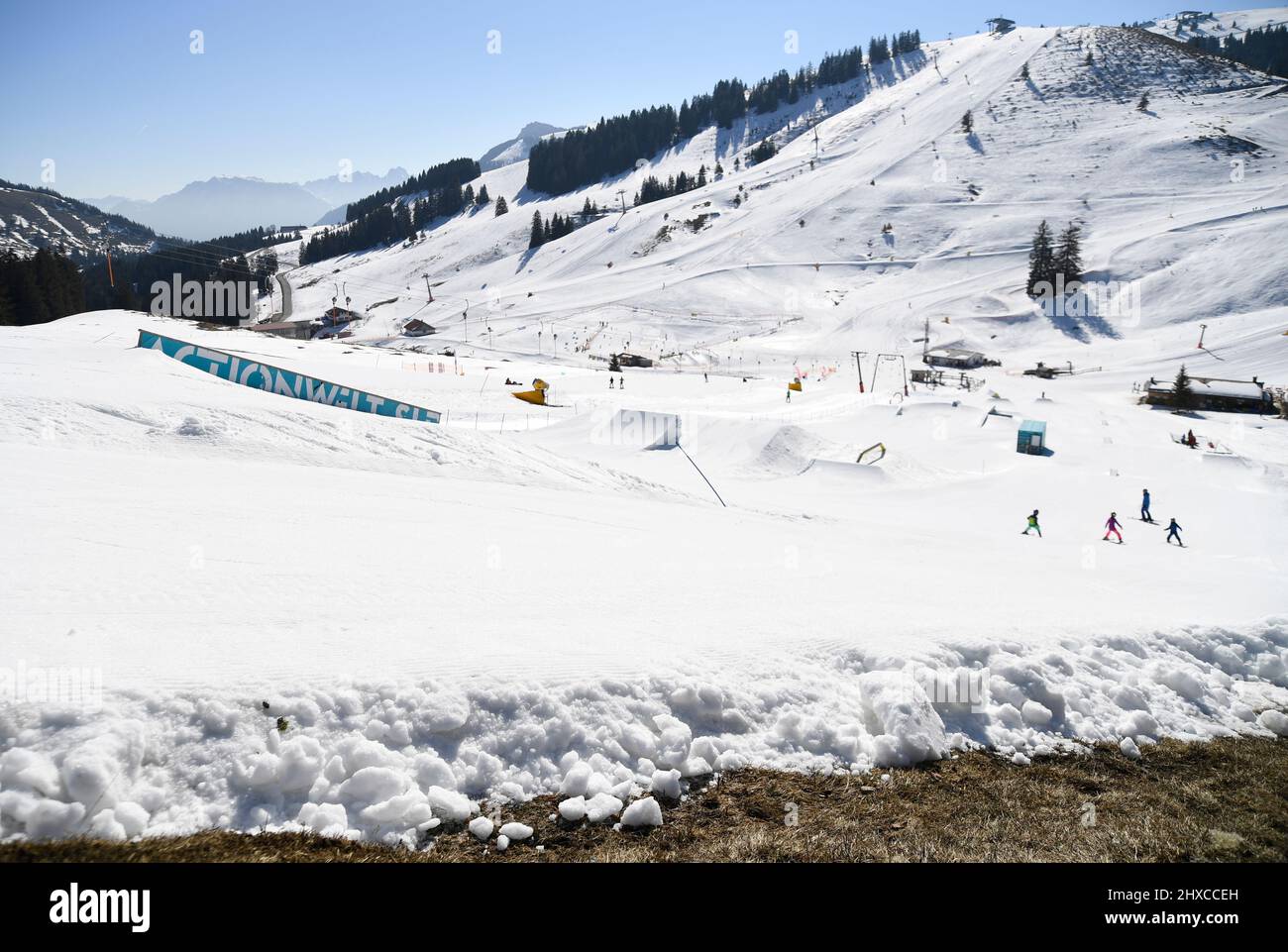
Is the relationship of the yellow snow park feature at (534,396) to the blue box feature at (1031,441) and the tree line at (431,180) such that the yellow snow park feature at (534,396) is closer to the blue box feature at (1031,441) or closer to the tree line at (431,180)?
the blue box feature at (1031,441)

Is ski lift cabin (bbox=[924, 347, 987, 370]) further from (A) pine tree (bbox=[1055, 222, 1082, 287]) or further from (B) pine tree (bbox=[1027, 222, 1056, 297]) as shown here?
(A) pine tree (bbox=[1055, 222, 1082, 287])

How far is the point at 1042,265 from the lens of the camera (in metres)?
80.6

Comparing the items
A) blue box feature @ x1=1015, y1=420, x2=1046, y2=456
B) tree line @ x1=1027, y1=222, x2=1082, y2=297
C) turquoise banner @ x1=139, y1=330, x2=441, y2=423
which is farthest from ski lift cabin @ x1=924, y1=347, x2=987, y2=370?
turquoise banner @ x1=139, y1=330, x2=441, y2=423

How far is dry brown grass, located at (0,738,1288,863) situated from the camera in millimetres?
4746

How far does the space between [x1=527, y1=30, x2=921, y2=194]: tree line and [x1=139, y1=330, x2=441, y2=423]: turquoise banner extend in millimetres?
156528

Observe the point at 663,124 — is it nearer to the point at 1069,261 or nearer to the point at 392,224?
the point at 392,224

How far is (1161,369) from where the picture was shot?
58156 millimetres

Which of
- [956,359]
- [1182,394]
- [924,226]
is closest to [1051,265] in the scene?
Result: [956,359]

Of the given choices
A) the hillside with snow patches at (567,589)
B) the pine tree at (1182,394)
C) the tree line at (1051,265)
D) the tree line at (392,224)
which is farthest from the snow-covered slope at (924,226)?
the hillside with snow patches at (567,589)
